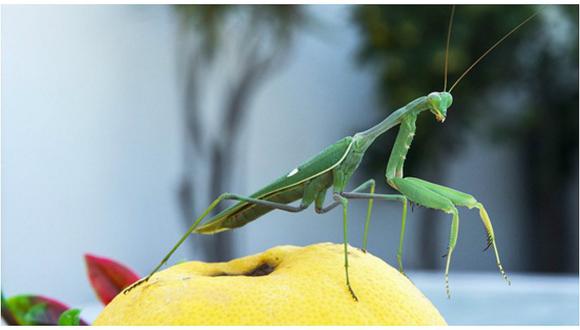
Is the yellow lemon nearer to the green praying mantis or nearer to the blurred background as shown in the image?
the green praying mantis

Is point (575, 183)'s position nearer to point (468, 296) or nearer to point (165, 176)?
point (165, 176)

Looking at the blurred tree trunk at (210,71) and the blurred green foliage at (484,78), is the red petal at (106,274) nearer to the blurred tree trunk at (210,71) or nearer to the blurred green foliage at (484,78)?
the blurred tree trunk at (210,71)

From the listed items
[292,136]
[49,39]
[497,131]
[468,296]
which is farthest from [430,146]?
[468,296]

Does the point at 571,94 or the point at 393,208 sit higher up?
the point at 571,94

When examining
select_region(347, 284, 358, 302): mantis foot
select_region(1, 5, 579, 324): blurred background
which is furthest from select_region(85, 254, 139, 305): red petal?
select_region(1, 5, 579, 324): blurred background

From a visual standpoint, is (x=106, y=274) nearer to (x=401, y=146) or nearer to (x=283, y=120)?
(x=401, y=146)

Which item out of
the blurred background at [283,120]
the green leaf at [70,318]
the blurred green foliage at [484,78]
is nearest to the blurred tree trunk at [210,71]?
the blurred background at [283,120]

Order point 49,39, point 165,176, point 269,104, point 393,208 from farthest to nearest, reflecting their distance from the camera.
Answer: point 393,208 → point 269,104 → point 165,176 → point 49,39
